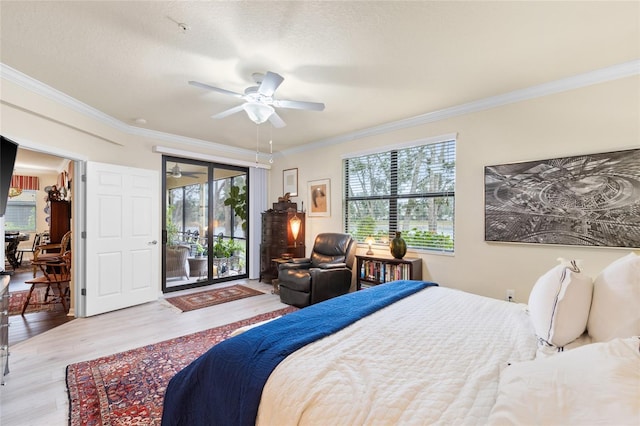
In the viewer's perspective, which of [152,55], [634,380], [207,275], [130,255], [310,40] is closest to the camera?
[634,380]

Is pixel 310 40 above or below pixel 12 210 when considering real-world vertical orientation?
above

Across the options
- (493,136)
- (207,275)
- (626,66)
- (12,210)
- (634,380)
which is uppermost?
(626,66)

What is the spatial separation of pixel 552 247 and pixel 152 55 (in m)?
4.16

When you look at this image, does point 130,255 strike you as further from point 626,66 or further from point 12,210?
point 12,210

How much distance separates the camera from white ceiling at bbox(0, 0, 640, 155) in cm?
192

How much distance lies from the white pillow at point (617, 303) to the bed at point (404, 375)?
0.15 m

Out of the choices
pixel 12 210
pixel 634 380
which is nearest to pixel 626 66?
pixel 634 380

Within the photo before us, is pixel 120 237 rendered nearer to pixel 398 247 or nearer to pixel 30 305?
pixel 30 305

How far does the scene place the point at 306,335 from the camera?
1431mm

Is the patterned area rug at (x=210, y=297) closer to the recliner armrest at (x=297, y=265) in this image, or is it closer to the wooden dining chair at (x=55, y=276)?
the recliner armrest at (x=297, y=265)

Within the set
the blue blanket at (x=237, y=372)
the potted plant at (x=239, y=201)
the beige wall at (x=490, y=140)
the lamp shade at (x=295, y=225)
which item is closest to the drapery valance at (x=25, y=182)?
the beige wall at (x=490, y=140)

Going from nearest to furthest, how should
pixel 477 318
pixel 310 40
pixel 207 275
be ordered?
pixel 477 318 → pixel 310 40 → pixel 207 275

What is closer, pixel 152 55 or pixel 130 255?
pixel 152 55

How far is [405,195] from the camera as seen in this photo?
4.12 meters
